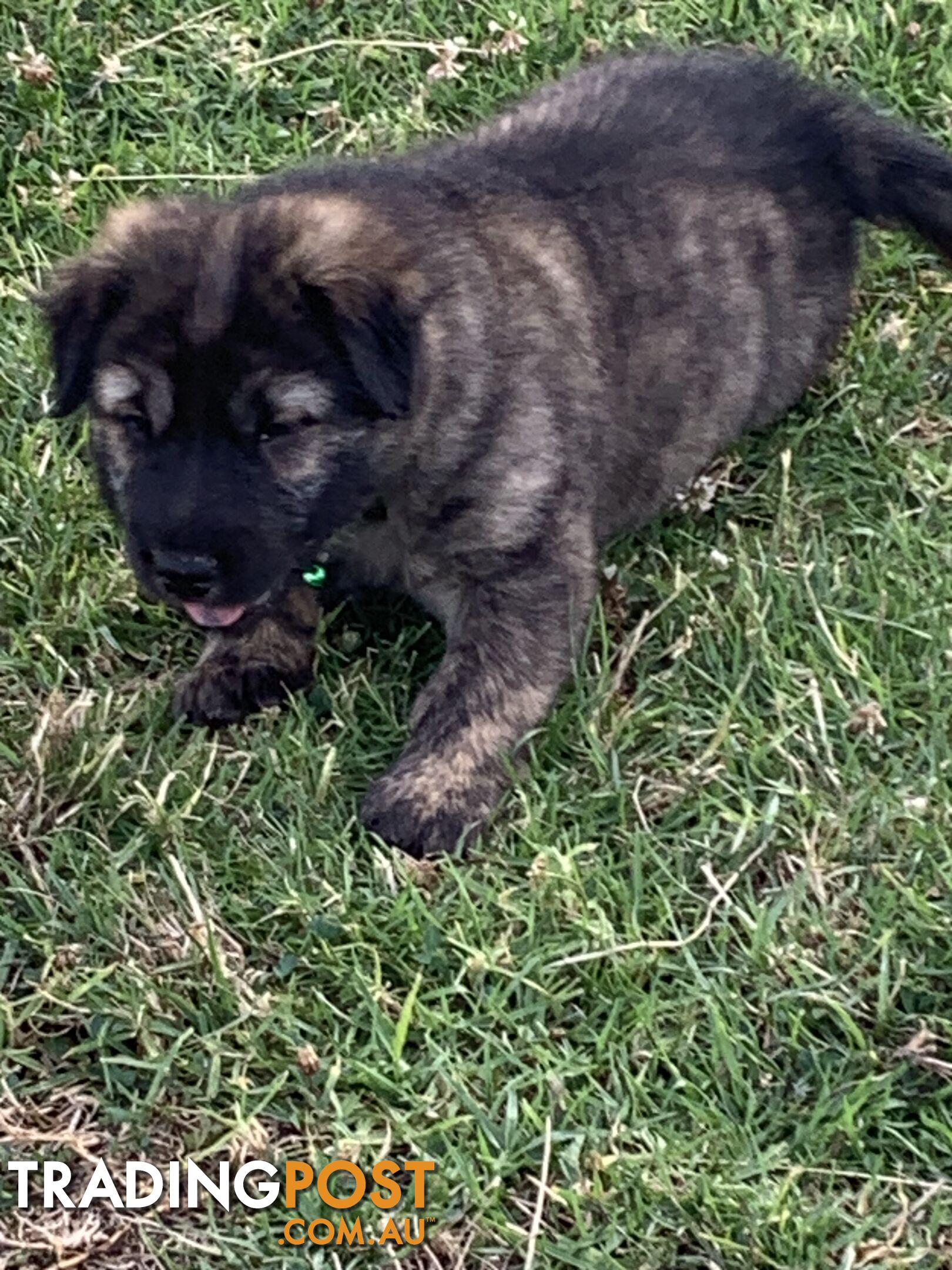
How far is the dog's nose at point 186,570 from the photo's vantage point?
8.84 ft

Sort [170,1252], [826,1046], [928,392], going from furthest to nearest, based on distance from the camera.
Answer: [928,392]
[826,1046]
[170,1252]

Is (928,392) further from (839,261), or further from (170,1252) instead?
(170,1252)

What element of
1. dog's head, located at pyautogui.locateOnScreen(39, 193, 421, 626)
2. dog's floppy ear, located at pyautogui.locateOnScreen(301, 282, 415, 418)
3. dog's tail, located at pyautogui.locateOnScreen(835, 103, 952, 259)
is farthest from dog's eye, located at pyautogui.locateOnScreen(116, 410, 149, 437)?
dog's tail, located at pyautogui.locateOnScreen(835, 103, 952, 259)

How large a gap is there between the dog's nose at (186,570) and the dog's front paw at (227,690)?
494 mm

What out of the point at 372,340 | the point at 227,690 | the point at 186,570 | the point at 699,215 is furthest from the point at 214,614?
the point at 699,215

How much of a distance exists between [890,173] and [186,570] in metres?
1.96

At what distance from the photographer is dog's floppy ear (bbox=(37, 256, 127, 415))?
279 cm

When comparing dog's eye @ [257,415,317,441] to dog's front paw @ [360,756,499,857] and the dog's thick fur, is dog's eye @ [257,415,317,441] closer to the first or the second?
the dog's thick fur

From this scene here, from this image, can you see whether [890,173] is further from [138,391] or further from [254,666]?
[138,391]

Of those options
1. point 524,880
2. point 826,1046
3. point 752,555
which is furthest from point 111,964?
point 752,555

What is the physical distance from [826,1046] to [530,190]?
167 cm

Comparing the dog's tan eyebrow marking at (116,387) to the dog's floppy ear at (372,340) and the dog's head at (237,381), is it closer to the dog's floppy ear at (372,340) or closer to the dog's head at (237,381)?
the dog's head at (237,381)

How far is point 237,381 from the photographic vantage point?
264cm

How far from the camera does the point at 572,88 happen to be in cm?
391
